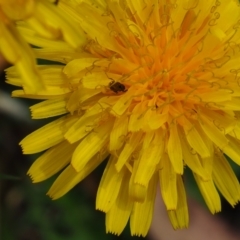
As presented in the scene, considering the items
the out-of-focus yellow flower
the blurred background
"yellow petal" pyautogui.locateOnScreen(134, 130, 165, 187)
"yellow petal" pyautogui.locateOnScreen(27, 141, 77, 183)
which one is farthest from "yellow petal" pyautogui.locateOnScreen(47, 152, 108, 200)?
the blurred background

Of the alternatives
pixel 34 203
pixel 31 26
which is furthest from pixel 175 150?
pixel 34 203

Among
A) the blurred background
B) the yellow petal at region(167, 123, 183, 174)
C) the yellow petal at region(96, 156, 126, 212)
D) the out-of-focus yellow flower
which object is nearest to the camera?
the out-of-focus yellow flower

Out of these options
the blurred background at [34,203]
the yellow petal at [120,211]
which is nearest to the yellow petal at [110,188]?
the yellow petal at [120,211]

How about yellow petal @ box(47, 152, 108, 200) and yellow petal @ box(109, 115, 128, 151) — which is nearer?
yellow petal @ box(109, 115, 128, 151)

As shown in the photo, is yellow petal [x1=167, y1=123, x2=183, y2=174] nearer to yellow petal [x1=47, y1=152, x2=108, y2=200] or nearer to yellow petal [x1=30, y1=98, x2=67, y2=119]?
yellow petal [x1=47, y1=152, x2=108, y2=200]

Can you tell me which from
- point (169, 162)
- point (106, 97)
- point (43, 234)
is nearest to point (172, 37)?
point (106, 97)

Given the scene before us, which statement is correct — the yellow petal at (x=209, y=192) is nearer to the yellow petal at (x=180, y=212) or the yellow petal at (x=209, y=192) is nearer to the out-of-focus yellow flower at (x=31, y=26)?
the yellow petal at (x=180, y=212)

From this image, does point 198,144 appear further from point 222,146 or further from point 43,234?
point 43,234
